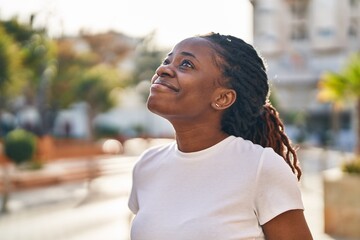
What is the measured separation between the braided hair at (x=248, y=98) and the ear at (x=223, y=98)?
18 millimetres

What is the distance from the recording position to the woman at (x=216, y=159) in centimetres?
172

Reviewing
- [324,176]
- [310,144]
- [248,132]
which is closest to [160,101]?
[248,132]

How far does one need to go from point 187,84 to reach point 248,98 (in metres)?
→ 0.20

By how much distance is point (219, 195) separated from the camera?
1753mm

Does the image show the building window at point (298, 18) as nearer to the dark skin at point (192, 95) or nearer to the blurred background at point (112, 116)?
the blurred background at point (112, 116)

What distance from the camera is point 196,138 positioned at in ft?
6.25

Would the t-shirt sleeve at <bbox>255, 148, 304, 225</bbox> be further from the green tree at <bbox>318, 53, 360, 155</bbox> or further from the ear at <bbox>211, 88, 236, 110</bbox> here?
the green tree at <bbox>318, 53, 360, 155</bbox>

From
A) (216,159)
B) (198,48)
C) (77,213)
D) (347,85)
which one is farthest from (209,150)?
(347,85)

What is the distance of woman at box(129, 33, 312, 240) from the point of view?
1721 millimetres

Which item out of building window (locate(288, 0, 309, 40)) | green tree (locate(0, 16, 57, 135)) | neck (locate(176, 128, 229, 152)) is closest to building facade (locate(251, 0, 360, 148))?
building window (locate(288, 0, 309, 40))

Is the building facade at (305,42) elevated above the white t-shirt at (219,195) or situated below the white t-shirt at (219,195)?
below

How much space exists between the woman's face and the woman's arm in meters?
0.39

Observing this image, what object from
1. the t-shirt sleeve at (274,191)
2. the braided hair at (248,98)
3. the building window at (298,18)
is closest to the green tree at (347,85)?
the braided hair at (248,98)

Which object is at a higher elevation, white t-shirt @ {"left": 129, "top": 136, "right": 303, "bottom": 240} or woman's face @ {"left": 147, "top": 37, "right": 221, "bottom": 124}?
woman's face @ {"left": 147, "top": 37, "right": 221, "bottom": 124}
